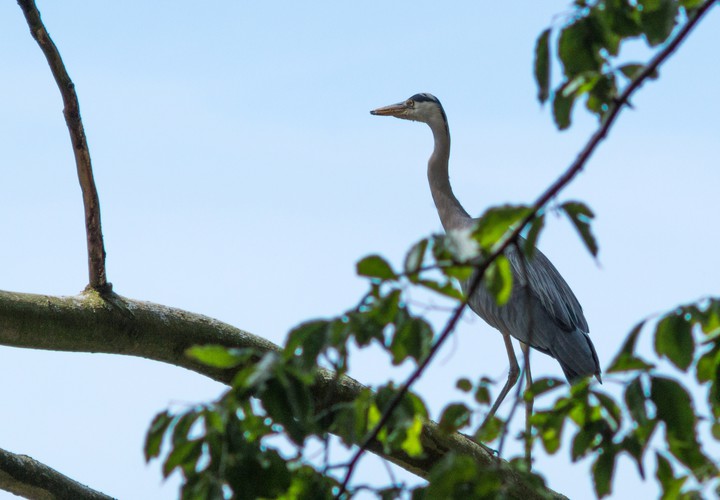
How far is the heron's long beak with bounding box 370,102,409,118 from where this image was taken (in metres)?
6.68

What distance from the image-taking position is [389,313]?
43.7 inches

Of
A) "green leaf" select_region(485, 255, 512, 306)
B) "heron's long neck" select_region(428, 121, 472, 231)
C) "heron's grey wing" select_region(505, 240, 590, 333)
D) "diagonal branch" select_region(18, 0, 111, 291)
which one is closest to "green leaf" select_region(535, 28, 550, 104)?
"green leaf" select_region(485, 255, 512, 306)

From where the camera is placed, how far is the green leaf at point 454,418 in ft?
4.24

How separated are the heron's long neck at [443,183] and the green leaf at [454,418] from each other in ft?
15.9

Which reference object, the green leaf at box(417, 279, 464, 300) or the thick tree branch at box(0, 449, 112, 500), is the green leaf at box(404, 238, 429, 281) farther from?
the thick tree branch at box(0, 449, 112, 500)

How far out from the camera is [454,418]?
1.30m

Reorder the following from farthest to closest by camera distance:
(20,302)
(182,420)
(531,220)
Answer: (20,302)
(182,420)
(531,220)

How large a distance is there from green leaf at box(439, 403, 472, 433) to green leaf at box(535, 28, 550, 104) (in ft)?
1.32

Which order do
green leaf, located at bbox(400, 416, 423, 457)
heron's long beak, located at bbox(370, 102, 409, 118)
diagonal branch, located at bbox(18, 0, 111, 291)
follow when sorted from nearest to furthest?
green leaf, located at bbox(400, 416, 423, 457) → diagonal branch, located at bbox(18, 0, 111, 291) → heron's long beak, located at bbox(370, 102, 409, 118)

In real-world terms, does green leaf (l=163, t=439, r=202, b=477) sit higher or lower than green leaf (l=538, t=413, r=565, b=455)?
lower

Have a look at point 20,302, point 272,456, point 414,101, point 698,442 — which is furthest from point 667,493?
point 414,101

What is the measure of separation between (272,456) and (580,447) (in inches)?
14.6

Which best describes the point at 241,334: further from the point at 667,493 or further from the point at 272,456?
the point at 667,493

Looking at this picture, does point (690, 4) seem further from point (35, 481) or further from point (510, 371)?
point (510, 371)
